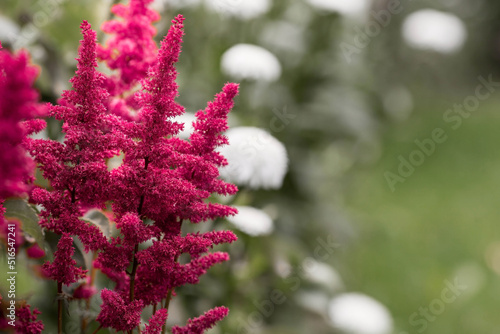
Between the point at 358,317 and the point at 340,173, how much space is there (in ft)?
3.45

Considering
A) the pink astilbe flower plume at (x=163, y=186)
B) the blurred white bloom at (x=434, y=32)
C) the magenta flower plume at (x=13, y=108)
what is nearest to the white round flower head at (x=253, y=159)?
the pink astilbe flower plume at (x=163, y=186)

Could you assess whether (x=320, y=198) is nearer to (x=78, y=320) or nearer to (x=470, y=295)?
(x=470, y=295)

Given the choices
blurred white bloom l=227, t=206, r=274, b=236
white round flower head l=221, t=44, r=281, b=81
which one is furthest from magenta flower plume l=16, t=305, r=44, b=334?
white round flower head l=221, t=44, r=281, b=81

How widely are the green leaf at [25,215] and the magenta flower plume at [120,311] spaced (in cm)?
9

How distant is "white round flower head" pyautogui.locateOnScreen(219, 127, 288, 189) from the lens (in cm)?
102

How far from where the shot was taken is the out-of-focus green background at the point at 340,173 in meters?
1.27

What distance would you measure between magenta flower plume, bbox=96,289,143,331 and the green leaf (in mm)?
86

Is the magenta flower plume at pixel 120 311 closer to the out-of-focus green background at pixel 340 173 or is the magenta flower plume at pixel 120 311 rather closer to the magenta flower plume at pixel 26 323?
the magenta flower plume at pixel 26 323

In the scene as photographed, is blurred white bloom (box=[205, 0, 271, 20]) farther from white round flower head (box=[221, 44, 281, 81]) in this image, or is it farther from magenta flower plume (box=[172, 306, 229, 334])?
magenta flower plume (box=[172, 306, 229, 334])

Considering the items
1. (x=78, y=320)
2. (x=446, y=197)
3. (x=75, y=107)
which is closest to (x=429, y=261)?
(x=446, y=197)

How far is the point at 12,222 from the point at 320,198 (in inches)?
62.2

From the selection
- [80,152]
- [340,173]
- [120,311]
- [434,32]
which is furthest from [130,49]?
[340,173]

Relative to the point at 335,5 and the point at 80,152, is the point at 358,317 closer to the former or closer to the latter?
the point at 335,5

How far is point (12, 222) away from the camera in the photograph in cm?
48
